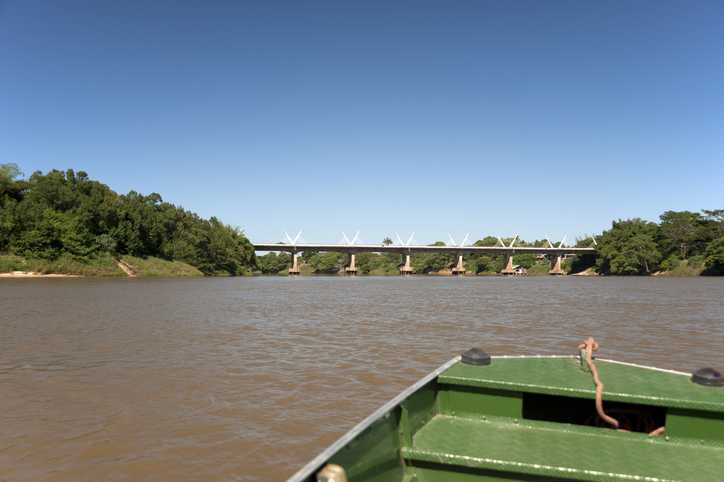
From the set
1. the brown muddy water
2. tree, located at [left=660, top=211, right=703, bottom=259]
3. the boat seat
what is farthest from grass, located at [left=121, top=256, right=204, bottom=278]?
tree, located at [left=660, top=211, right=703, bottom=259]

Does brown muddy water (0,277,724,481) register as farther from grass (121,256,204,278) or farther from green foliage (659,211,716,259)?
green foliage (659,211,716,259)

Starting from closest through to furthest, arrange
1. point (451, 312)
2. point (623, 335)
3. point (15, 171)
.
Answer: point (623, 335) → point (451, 312) → point (15, 171)

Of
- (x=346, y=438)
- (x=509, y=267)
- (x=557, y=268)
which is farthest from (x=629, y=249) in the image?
(x=346, y=438)

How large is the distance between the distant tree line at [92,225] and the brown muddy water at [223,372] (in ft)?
157

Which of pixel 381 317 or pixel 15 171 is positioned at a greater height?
pixel 15 171

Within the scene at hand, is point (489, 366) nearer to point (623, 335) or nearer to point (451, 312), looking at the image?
point (623, 335)

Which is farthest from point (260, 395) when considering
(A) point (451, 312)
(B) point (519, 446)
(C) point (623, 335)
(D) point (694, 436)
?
(A) point (451, 312)

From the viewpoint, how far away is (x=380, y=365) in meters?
10.7

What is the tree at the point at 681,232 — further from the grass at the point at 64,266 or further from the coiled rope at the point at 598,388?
the coiled rope at the point at 598,388

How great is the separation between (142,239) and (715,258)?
9813 cm

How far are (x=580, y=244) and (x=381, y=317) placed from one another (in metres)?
143

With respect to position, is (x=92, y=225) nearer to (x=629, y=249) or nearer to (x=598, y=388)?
(x=598, y=388)

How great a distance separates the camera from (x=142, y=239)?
3000 inches

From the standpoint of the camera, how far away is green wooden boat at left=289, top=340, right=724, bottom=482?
3.16 m
